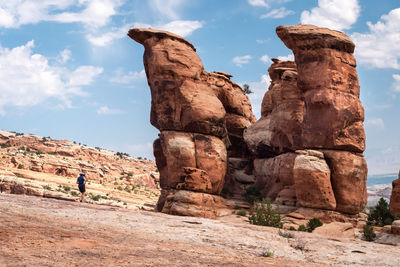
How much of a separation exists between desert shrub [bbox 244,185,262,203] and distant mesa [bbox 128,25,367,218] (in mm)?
535

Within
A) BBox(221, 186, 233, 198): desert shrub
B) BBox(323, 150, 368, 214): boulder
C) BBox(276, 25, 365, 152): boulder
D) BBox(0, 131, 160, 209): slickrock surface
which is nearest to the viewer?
BBox(323, 150, 368, 214): boulder

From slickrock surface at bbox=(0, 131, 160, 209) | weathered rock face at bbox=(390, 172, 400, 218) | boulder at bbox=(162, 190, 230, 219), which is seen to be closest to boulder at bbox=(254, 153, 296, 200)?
boulder at bbox=(162, 190, 230, 219)

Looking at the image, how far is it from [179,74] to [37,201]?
15.4 metres

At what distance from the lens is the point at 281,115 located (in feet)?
106

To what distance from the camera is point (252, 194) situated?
3209 cm

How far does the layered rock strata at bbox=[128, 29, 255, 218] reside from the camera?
2648 cm

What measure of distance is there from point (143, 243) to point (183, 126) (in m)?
18.1

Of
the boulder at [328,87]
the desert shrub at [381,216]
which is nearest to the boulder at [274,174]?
the boulder at [328,87]

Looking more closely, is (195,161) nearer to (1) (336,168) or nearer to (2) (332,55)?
(1) (336,168)

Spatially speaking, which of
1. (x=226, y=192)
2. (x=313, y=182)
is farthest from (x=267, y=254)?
(x=226, y=192)

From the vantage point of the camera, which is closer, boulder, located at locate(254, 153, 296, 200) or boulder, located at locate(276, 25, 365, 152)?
boulder, located at locate(276, 25, 365, 152)

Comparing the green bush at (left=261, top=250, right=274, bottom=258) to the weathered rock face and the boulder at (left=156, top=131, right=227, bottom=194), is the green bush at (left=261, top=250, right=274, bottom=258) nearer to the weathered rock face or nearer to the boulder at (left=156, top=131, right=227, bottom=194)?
the boulder at (left=156, top=131, right=227, bottom=194)

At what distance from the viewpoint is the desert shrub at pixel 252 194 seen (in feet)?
101

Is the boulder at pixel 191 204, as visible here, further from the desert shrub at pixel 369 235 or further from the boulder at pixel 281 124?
the desert shrub at pixel 369 235
